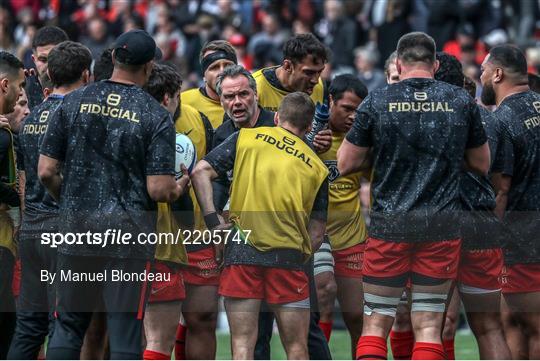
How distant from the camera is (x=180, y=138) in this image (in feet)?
27.7

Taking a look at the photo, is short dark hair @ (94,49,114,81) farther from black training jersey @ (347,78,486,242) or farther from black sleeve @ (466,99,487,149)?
black sleeve @ (466,99,487,149)

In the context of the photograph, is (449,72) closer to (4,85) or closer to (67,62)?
(67,62)

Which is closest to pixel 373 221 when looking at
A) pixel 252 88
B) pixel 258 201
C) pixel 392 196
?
pixel 392 196

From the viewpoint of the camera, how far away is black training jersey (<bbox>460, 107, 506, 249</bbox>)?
8.58m

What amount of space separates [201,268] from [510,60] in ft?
9.02

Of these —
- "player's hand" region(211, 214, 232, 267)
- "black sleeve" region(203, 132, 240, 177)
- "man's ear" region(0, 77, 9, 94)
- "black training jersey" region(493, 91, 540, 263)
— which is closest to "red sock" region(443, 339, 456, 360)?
"black training jersey" region(493, 91, 540, 263)

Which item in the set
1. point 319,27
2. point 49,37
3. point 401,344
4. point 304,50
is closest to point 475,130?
point 304,50

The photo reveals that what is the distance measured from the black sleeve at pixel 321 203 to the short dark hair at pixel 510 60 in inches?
71.5

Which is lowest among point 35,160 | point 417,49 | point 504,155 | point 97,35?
point 97,35

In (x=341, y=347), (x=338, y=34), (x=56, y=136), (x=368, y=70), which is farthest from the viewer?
(x=338, y=34)

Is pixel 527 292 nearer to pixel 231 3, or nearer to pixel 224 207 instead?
pixel 224 207

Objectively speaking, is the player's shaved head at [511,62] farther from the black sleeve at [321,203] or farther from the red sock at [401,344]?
the red sock at [401,344]

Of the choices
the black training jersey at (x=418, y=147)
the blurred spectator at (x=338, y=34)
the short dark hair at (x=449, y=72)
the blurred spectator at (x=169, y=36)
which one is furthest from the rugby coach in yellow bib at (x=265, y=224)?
the blurred spectator at (x=169, y=36)

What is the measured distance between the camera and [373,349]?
8047 mm
